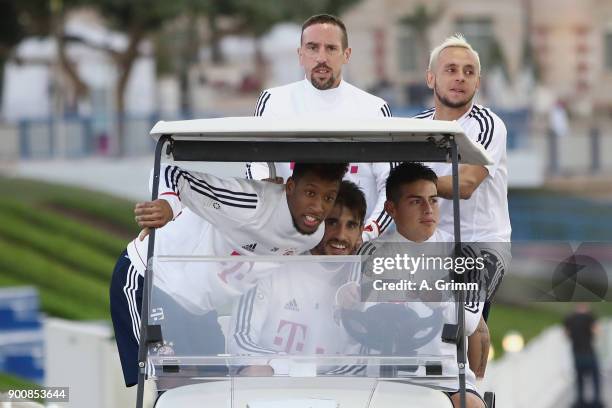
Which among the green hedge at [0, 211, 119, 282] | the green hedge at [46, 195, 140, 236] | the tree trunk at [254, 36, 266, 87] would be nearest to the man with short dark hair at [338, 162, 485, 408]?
the green hedge at [0, 211, 119, 282]

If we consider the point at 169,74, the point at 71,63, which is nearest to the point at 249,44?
the point at 169,74

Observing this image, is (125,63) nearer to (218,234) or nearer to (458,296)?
(218,234)

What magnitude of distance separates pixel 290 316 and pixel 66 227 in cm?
2400

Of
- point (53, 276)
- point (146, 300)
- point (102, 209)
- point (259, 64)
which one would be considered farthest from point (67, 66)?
point (146, 300)

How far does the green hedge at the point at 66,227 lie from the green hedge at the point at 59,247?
282 mm

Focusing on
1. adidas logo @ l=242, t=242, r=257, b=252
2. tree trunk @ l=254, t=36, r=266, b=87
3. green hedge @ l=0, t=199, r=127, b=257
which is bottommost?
green hedge @ l=0, t=199, r=127, b=257

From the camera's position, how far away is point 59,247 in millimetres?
27844

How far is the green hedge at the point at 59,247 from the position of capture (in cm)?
2689

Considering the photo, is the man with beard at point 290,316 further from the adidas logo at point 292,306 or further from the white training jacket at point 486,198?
the white training jacket at point 486,198

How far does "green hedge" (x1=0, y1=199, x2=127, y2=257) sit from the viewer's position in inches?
1142

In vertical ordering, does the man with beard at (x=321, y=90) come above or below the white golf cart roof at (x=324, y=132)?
above

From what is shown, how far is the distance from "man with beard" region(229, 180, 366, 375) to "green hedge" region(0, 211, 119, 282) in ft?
67.5

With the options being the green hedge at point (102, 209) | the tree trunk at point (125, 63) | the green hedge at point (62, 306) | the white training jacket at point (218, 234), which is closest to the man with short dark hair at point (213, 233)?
the white training jacket at point (218, 234)

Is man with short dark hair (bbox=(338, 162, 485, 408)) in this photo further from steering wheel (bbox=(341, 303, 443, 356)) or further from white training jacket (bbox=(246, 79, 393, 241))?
white training jacket (bbox=(246, 79, 393, 241))
